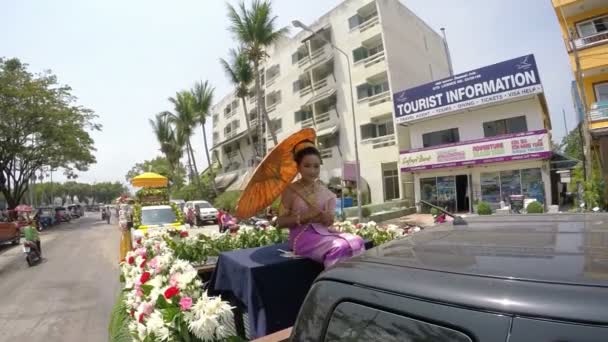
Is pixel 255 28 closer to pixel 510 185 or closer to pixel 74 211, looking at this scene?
pixel 510 185

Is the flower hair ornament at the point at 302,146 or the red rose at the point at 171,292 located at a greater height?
the flower hair ornament at the point at 302,146

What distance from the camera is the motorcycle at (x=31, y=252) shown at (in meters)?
10.6

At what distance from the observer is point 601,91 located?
51.3 feet

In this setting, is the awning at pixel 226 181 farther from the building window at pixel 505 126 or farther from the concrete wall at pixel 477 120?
the building window at pixel 505 126

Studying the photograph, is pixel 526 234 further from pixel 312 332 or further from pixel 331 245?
pixel 331 245

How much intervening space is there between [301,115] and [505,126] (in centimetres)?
1497

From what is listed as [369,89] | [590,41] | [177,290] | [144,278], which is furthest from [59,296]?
[590,41]

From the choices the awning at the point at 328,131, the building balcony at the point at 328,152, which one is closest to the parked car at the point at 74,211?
the building balcony at the point at 328,152

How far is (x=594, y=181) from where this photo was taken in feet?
38.3

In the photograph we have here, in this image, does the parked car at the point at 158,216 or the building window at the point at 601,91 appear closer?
the parked car at the point at 158,216

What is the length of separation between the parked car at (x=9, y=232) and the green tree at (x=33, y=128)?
10.3 m

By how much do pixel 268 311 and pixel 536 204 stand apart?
47.3ft

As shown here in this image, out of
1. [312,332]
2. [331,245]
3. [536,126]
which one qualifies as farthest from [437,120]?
[312,332]

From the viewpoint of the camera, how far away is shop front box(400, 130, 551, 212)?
15125mm
